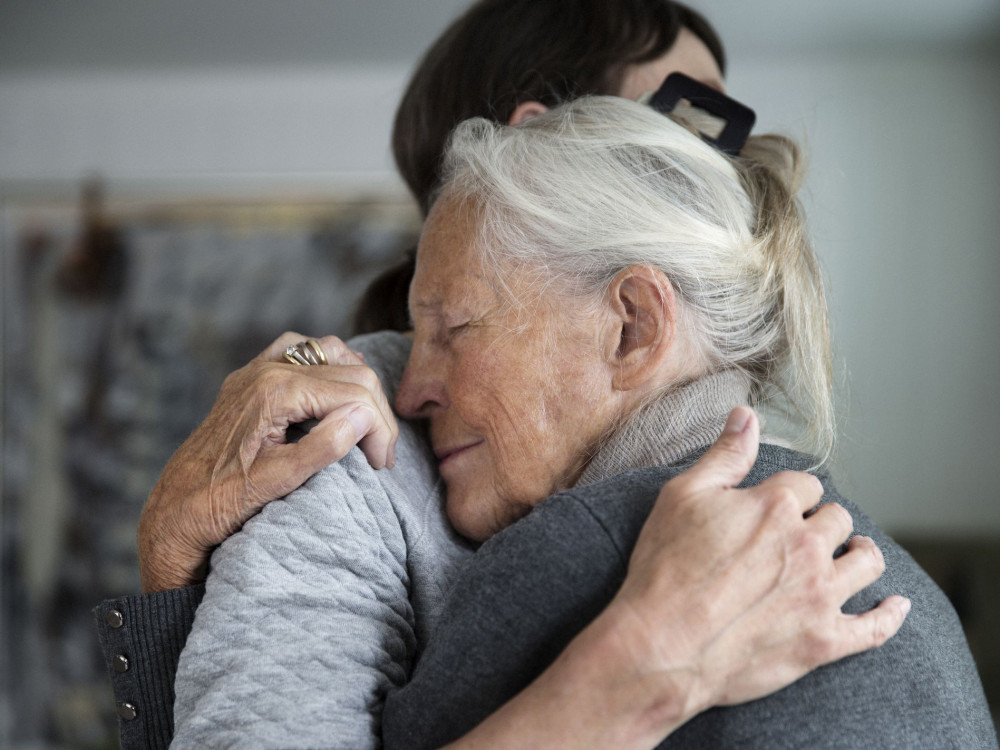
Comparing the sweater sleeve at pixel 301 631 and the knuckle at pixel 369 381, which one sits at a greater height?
the knuckle at pixel 369 381

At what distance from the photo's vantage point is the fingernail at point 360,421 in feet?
2.87

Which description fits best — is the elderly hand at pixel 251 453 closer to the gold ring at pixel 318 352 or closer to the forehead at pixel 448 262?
the gold ring at pixel 318 352

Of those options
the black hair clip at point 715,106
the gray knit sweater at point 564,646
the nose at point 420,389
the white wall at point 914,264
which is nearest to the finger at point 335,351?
the nose at point 420,389

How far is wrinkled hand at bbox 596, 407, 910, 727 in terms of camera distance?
0.63 meters

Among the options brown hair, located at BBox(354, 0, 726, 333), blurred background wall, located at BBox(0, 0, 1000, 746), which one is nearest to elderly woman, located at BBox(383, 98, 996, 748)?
brown hair, located at BBox(354, 0, 726, 333)

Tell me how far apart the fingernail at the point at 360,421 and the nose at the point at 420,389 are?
18 centimetres

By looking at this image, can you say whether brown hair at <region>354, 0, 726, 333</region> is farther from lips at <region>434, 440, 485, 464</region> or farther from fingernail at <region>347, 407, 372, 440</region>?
fingernail at <region>347, 407, 372, 440</region>

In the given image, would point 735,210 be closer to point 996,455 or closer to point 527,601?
point 527,601

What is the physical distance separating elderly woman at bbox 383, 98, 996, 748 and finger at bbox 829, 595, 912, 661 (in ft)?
0.10

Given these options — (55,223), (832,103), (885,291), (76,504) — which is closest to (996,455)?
(885,291)

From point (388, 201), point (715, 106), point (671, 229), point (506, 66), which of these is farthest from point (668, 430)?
point (388, 201)

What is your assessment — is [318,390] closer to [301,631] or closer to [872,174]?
[301,631]

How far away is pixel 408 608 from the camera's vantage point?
2.87ft

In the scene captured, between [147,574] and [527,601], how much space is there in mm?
457
